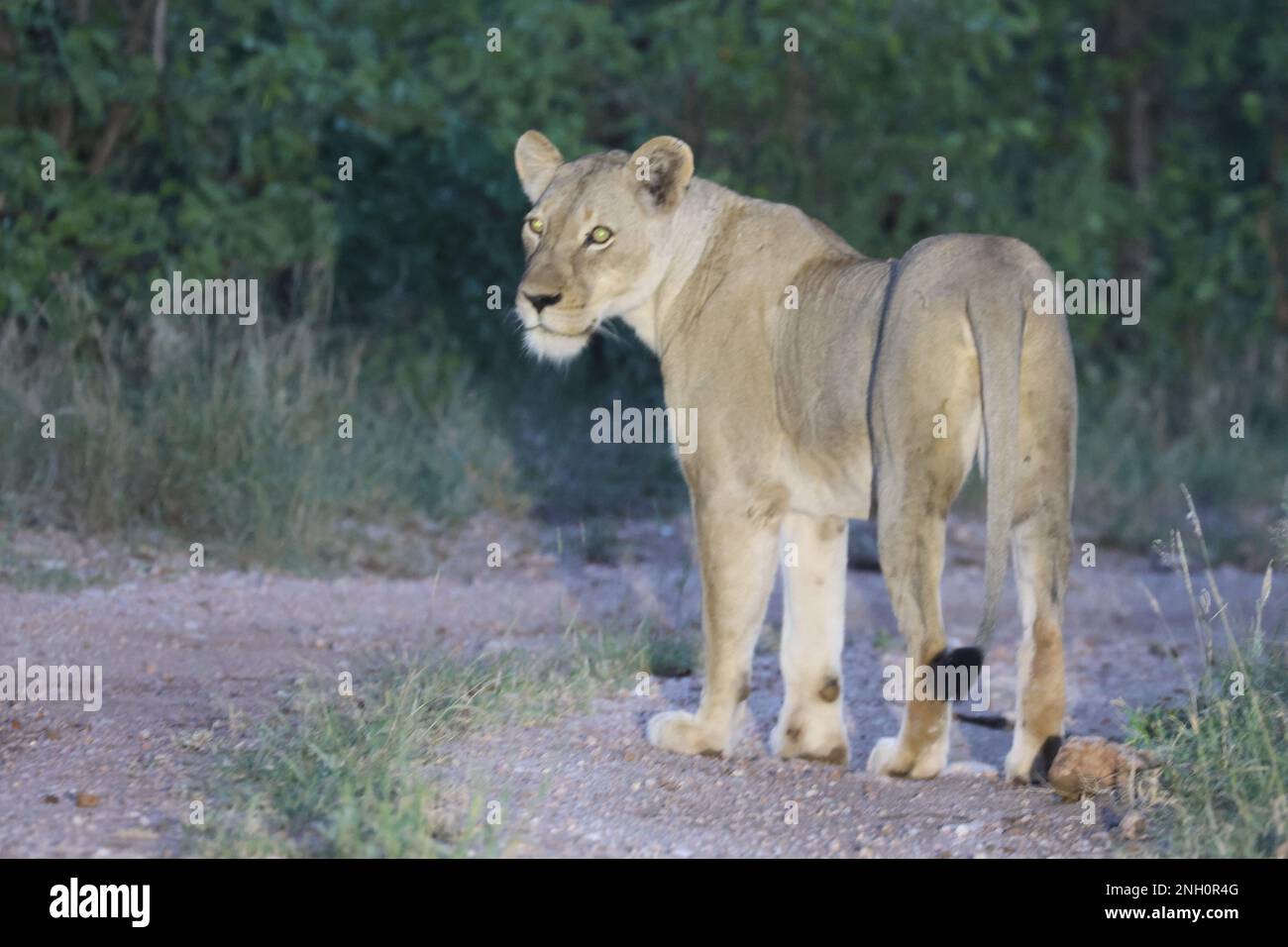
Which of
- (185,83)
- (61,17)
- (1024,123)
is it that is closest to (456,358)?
(185,83)

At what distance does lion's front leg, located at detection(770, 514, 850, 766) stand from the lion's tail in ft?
2.84

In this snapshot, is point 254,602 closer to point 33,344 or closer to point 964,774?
point 33,344

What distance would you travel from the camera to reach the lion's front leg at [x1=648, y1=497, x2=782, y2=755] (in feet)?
16.5

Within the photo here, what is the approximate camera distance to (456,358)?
1000 cm

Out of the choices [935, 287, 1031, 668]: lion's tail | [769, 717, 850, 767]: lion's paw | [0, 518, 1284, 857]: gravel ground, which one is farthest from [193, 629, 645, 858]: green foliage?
[935, 287, 1031, 668]: lion's tail

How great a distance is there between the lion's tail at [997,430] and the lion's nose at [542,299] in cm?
126

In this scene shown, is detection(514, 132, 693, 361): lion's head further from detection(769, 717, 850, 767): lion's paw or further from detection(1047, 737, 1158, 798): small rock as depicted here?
detection(1047, 737, 1158, 798): small rock

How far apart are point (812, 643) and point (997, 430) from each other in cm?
118

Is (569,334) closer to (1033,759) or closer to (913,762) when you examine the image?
(913,762)

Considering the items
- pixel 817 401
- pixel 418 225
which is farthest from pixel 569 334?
pixel 418 225

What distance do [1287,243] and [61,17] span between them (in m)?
8.17

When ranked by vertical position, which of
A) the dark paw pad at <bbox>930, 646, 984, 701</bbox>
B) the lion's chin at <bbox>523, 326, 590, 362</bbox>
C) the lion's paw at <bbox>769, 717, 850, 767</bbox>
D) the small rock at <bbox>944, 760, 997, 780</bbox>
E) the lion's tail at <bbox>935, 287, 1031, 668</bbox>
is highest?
the lion's chin at <bbox>523, 326, 590, 362</bbox>

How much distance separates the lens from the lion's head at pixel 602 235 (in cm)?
518

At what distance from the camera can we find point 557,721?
5.20m
